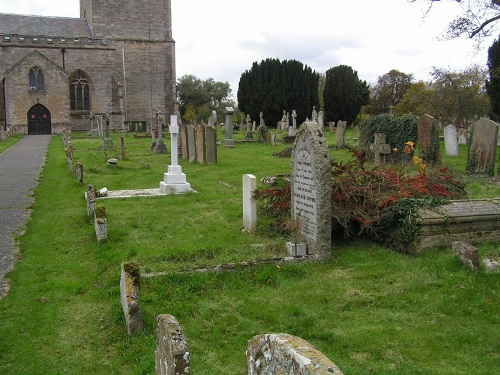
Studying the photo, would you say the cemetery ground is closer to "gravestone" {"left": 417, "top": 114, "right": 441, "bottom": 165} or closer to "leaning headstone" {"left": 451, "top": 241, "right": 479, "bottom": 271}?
"leaning headstone" {"left": 451, "top": 241, "right": 479, "bottom": 271}

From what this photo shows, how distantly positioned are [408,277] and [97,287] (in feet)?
12.5

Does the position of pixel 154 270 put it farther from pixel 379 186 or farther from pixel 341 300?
pixel 379 186

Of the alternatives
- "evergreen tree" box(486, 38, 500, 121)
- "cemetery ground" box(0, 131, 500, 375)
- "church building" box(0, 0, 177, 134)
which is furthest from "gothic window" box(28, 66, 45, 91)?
"cemetery ground" box(0, 131, 500, 375)

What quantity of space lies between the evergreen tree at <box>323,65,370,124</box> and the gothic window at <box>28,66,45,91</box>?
26.4m

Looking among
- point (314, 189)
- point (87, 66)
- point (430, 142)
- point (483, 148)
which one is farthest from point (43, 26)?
point (314, 189)

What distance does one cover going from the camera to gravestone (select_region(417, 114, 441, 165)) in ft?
48.4

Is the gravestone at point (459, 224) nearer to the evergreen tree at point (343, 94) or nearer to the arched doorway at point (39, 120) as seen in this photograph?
the arched doorway at point (39, 120)

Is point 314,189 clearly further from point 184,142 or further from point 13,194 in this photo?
point 184,142

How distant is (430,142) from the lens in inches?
584

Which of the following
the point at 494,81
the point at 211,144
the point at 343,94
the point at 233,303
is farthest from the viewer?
the point at 343,94

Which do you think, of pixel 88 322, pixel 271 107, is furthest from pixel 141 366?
pixel 271 107

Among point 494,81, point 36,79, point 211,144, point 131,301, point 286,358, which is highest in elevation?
point 36,79

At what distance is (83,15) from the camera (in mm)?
49812

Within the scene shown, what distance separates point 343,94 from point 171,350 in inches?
1892
